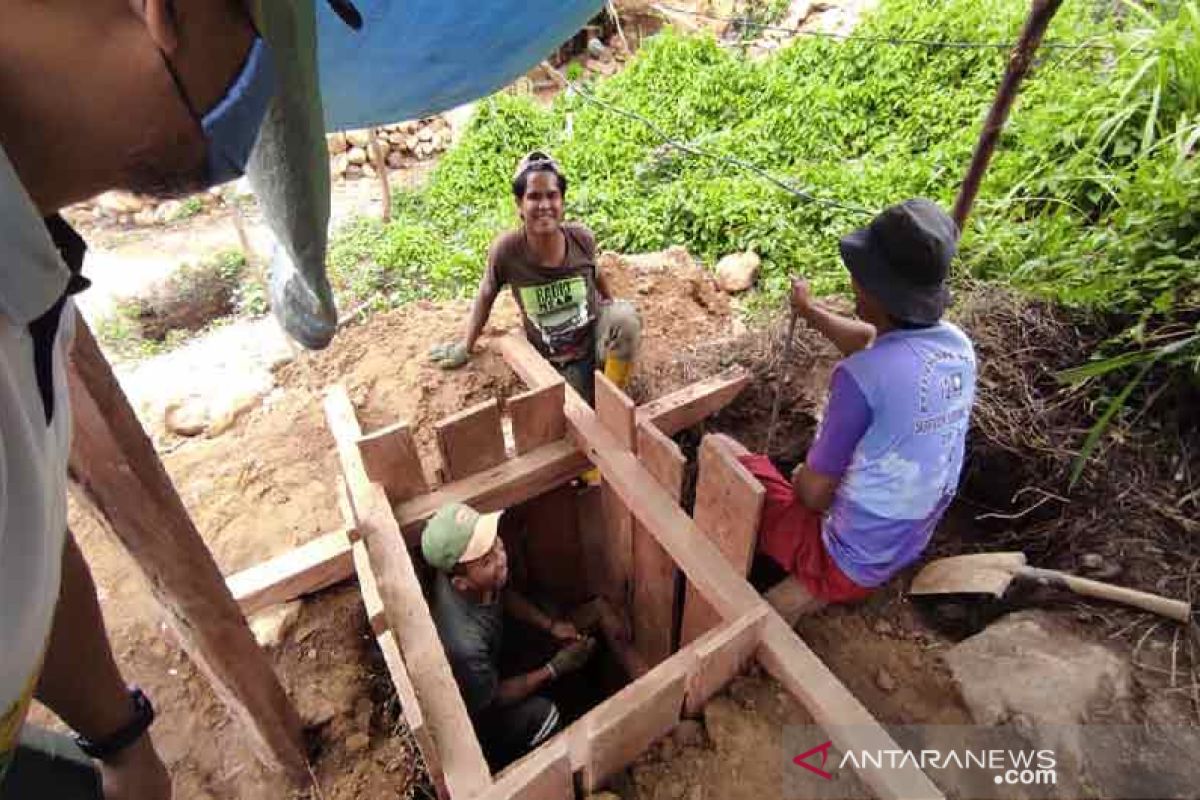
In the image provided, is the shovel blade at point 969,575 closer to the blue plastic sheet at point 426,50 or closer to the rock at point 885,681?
the rock at point 885,681

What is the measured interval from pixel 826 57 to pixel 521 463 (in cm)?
750

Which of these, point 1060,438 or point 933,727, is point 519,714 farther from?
point 1060,438

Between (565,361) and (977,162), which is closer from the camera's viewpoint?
(977,162)

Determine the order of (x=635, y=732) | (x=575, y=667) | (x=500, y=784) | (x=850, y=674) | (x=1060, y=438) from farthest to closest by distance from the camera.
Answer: (x=575, y=667) < (x=1060, y=438) < (x=850, y=674) < (x=635, y=732) < (x=500, y=784)

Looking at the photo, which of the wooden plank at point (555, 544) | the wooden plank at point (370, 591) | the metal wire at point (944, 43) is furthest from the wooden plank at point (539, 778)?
the metal wire at point (944, 43)

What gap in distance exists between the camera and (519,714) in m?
2.67

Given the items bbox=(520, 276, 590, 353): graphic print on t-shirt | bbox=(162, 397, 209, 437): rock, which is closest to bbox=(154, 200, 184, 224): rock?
bbox=(162, 397, 209, 437): rock

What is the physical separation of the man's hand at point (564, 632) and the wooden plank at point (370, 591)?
1196 mm

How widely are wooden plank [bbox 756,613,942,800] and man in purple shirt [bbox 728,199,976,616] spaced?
289 mm

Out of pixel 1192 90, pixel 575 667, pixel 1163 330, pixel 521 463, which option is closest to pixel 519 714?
pixel 575 667

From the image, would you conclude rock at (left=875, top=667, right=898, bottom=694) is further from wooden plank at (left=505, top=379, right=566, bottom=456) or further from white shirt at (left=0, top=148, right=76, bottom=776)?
white shirt at (left=0, top=148, right=76, bottom=776)

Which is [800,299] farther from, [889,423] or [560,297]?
[560,297]

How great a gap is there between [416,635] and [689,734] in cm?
82

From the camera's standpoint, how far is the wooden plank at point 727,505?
1.82 meters
